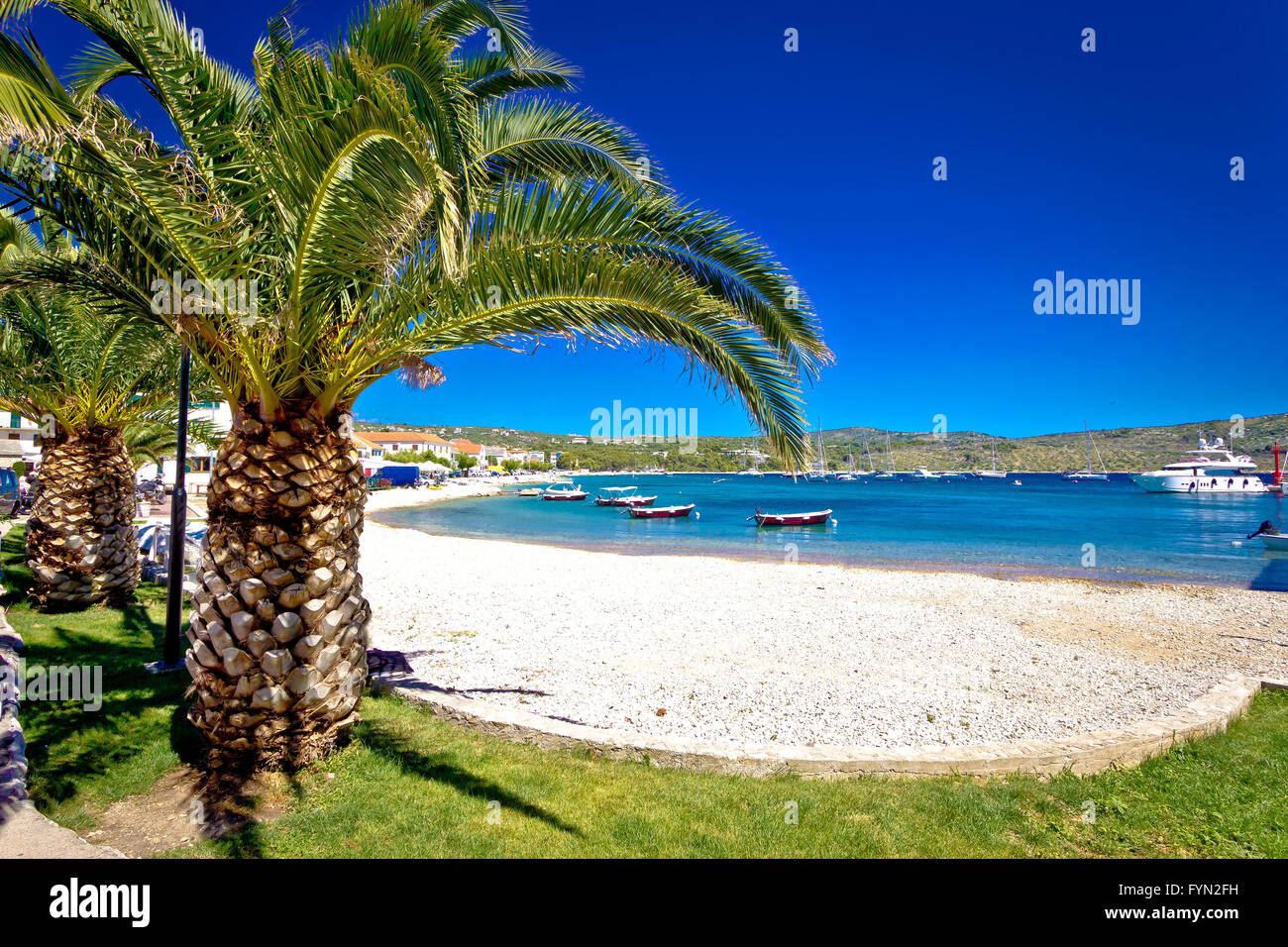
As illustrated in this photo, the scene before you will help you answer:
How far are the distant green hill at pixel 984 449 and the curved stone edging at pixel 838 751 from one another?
3778 inches

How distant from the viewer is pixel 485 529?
36375 mm

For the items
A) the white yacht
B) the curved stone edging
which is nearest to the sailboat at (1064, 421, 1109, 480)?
the white yacht

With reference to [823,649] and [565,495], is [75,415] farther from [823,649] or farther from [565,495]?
[565,495]

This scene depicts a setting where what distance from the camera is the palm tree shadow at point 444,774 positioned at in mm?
3723

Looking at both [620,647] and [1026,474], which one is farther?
[1026,474]

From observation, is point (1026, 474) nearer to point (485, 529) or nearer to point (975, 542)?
point (975, 542)

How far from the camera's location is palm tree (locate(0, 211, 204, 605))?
7.21 m

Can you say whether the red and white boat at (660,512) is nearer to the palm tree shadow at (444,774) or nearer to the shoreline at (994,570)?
the shoreline at (994,570)

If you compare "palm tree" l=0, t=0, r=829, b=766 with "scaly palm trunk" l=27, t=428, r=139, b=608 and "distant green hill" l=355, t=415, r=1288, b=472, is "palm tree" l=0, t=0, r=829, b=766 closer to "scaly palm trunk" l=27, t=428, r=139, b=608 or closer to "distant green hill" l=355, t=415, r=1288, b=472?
"scaly palm trunk" l=27, t=428, r=139, b=608

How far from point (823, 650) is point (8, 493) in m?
23.1

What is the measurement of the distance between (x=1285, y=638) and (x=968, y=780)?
1123 cm

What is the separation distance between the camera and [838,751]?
4.73m

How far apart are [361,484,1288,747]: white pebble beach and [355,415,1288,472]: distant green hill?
86.5 metres
